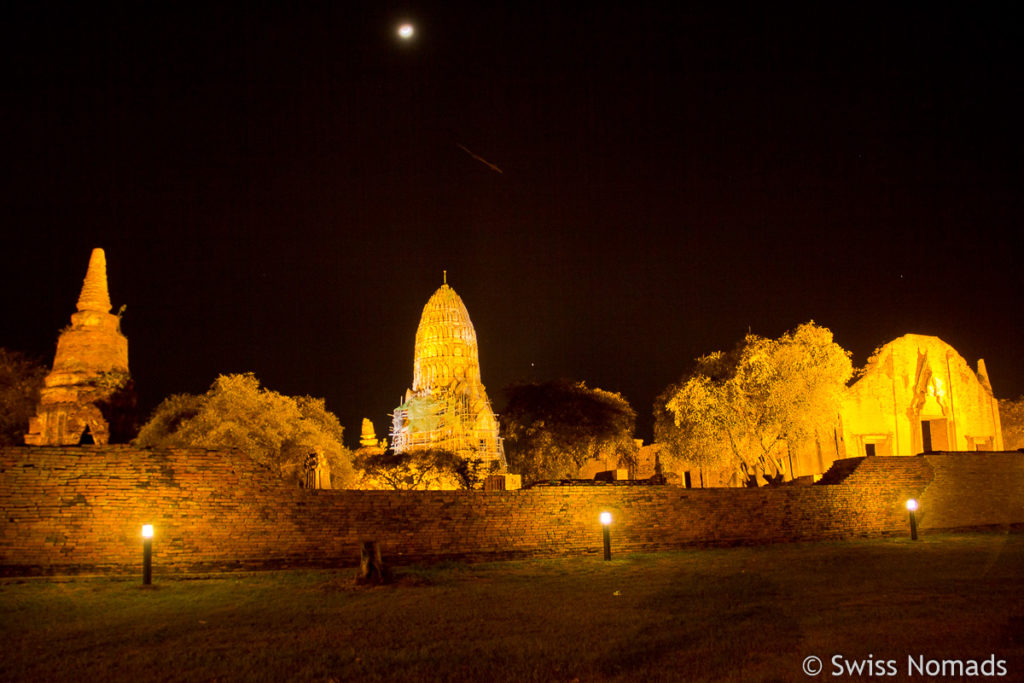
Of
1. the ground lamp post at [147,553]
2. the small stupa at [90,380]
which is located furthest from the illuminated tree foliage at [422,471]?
the ground lamp post at [147,553]

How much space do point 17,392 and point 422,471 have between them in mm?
19116

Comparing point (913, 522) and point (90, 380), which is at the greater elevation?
point (90, 380)

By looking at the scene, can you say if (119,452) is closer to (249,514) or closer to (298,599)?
(249,514)

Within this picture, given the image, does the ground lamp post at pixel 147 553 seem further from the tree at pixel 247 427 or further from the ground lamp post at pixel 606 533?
the tree at pixel 247 427

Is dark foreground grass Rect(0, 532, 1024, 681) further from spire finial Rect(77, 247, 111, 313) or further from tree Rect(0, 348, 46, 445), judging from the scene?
tree Rect(0, 348, 46, 445)

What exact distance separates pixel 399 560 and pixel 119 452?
459cm

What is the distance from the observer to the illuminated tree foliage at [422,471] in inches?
1300

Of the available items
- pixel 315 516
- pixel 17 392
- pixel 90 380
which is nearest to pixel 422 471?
pixel 90 380

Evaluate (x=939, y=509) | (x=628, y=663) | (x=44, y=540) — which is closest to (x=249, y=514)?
(x=44, y=540)

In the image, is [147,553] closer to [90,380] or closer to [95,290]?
[90,380]

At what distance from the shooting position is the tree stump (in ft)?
37.6

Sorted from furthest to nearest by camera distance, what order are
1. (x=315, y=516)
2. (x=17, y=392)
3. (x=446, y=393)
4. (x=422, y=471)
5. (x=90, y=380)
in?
(x=446, y=393) < (x=17, y=392) < (x=422, y=471) < (x=90, y=380) < (x=315, y=516)

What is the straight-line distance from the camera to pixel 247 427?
34469 mm

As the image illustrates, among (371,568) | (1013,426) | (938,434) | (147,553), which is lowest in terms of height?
(371,568)
